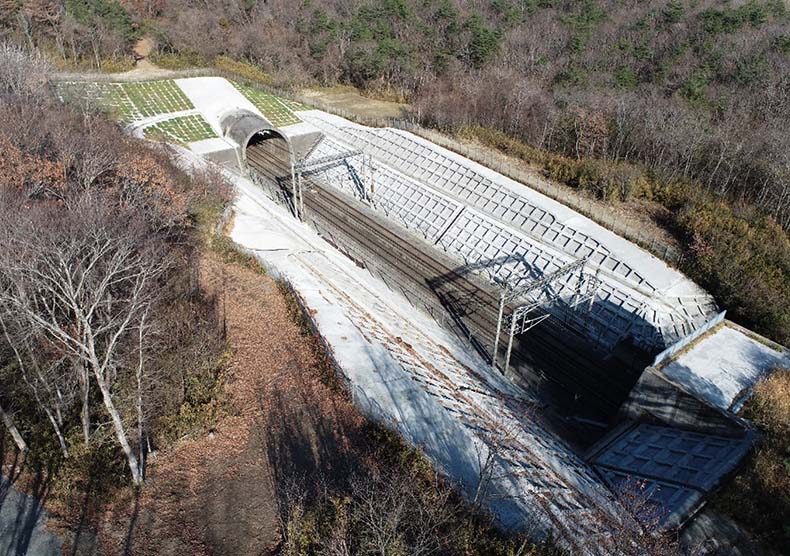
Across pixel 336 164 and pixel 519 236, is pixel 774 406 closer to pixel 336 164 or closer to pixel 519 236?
pixel 519 236

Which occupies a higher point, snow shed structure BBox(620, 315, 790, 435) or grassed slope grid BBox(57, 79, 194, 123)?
grassed slope grid BBox(57, 79, 194, 123)

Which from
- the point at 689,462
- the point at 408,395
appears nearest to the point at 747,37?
the point at 689,462

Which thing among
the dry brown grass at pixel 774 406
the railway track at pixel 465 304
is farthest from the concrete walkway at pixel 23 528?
the dry brown grass at pixel 774 406

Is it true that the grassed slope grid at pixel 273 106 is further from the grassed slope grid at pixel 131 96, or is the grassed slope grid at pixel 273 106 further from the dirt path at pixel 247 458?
the dirt path at pixel 247 458

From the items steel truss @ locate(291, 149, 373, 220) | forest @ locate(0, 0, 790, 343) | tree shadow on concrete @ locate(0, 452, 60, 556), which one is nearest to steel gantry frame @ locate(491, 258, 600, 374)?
forest @ locate(0, 0, 790, 343)

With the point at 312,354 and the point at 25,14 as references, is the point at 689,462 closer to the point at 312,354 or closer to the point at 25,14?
the point at 312,354

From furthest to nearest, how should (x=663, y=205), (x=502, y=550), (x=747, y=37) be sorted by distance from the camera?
(x=747, y=37) → (x=663, y=205) → (x=502, y=550)

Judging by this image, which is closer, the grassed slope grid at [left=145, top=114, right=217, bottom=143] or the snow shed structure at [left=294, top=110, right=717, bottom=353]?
the snow shed structure at [left=294, top=110, right=717, bottom=353]

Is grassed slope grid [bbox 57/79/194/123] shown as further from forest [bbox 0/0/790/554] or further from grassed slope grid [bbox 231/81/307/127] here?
grassed slope grid [bbox 231/81/307/127]

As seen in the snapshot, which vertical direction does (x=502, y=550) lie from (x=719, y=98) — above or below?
below
